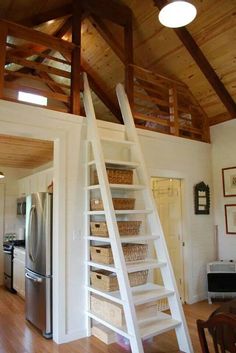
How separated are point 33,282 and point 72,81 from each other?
101 inches

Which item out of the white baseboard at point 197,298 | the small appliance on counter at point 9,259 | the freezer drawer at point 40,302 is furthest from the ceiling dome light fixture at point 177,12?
the small appliance on counter at point 9,259

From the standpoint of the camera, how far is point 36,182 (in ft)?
17.7

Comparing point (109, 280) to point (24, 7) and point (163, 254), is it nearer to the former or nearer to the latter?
point (163, 254)

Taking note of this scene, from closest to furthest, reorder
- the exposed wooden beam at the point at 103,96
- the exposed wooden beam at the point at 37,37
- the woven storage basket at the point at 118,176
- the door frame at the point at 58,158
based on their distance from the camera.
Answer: the door frame at the point at 58,158
the exposed wooden beam at the point at 37,37
the woven storage basket at the point at 118,176
the exposed wooden beam at the point at 103,96

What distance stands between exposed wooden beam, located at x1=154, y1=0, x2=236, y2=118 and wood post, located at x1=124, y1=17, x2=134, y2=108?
62cm

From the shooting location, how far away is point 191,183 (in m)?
4.80

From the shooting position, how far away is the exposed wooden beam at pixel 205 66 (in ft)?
13.1

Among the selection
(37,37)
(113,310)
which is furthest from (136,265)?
(37,37)

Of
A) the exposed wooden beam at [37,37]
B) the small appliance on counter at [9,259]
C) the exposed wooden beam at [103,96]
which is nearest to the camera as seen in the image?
the exposed wooden beam at [37,37]

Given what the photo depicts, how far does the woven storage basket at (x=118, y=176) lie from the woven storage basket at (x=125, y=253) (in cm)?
75

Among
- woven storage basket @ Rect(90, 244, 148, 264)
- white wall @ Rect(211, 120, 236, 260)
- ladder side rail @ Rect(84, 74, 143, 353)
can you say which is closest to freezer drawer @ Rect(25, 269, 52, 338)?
woven storage basket @ Rect(90, 244, 148, 264)

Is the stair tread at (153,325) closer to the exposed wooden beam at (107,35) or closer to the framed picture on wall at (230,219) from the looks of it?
the framed picture on wall at (230,219)

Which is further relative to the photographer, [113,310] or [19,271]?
[19,271]

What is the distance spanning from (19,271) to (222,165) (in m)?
3.92
